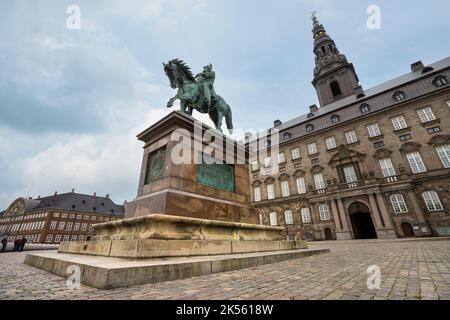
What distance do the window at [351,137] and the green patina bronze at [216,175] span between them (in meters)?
25.3

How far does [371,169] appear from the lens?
917 inches

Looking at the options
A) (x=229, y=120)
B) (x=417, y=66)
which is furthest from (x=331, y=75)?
(x=229, y=120)

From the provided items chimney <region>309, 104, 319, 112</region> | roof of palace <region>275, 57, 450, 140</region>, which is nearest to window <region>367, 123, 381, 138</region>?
roof of palace <region>275, 57, 450, 140</region>

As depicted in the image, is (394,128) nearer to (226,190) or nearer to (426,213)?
(426,213)

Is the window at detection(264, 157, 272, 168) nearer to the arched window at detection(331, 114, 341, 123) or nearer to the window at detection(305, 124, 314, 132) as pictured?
the window at detection(305, 124, 314, 132)

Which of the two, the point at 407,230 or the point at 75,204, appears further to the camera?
the point at 75,204

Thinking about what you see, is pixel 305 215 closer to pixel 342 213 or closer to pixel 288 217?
pixel 288 217

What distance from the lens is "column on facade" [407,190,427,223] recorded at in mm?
18953

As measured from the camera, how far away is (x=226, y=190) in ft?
20.6

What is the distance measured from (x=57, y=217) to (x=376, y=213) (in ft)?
210

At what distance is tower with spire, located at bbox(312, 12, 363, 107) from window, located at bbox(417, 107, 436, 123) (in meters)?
11.9
